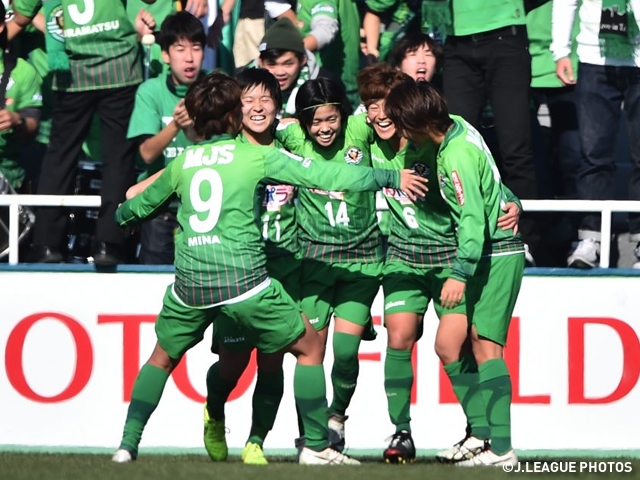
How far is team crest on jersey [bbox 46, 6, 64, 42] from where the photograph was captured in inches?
399

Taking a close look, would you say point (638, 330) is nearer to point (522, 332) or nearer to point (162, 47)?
point (522, 332)

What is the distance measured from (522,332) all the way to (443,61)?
1.90 m

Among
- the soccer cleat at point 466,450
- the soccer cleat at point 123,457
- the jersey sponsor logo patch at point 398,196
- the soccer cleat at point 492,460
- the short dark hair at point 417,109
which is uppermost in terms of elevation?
the short dark hair at point 417,109

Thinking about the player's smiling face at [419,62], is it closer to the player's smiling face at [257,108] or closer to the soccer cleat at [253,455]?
the player's smiling face at [257,108]

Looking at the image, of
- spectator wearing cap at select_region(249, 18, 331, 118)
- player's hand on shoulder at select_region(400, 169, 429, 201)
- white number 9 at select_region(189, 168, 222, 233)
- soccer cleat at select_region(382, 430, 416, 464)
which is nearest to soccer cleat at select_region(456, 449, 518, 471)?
soccer cleat at select_region(382, 430, 416, 464)

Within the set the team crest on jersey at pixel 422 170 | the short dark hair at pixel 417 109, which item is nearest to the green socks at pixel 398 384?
the team crest on jersey at pixel 422 170

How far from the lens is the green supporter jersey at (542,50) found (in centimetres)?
1012

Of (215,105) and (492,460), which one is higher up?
(215,105)

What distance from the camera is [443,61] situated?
990cm

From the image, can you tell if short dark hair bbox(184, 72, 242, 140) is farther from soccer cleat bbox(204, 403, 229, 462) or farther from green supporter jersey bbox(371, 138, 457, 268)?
soccer cleat bbox(204, 403, 229, 462)

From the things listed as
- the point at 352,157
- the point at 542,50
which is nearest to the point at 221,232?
the point at 352,157

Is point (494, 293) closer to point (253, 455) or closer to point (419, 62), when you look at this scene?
point (253, 455)

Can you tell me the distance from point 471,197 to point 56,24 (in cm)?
397

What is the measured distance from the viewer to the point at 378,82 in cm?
828
